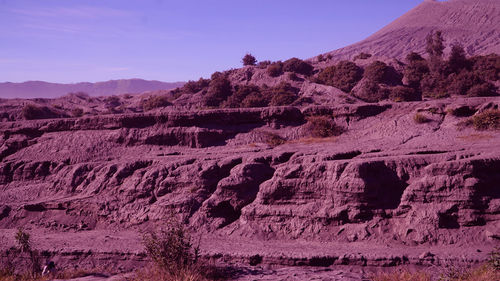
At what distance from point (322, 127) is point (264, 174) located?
494 centimetres

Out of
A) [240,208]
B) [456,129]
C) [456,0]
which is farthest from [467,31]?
[240,208]

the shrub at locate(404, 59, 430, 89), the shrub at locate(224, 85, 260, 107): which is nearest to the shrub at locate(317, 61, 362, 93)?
the shrub at locate(404, 59, 430, 89)

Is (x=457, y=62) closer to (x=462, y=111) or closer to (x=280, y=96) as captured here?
(x=280, y=96)

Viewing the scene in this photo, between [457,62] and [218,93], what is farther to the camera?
[218,93]

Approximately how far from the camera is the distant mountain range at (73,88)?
178m

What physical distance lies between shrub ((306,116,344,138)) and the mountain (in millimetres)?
57522

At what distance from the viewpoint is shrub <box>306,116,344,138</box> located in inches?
741

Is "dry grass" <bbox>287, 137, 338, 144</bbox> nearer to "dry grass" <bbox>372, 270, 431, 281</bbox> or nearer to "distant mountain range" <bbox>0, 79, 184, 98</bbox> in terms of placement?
"dry grass" <bbox>372, 270, 431, 281</bbox>

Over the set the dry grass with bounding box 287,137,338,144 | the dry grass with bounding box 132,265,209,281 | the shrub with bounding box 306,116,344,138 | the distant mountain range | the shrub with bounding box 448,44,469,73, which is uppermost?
the distant mountain range

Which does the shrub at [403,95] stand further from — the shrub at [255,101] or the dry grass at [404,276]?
the dry grass at [404,276]

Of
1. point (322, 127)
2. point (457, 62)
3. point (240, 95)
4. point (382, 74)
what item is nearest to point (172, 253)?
point (322, 127)

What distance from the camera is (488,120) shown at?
15938 millimetres

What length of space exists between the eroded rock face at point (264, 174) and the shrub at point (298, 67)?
86.8ft

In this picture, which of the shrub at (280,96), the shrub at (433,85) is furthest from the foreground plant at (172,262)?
the shrub at (433,85)
